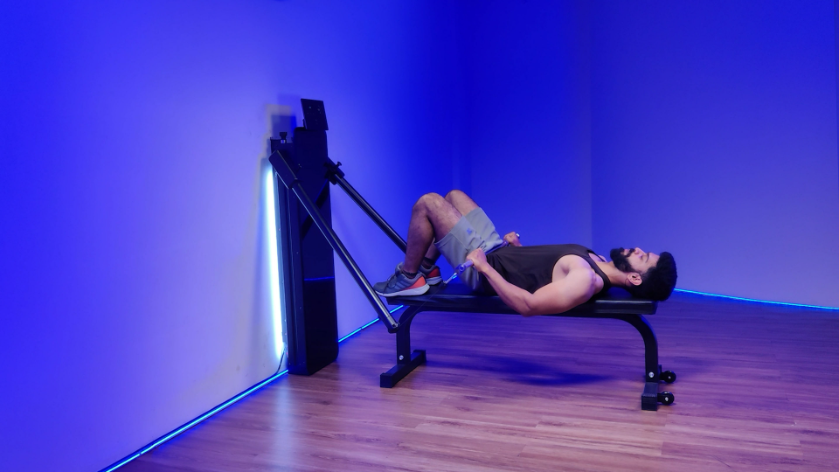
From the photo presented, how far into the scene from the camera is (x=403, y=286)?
315 centimetres

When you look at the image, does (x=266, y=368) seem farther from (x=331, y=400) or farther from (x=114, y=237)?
(x=114, y=237)

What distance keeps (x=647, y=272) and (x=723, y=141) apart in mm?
2433

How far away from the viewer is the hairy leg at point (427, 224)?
3082 mm

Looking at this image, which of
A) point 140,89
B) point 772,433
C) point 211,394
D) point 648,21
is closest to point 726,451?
point 772,433

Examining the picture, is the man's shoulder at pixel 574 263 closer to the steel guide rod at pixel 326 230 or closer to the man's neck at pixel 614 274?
the man's neck at pixel 614 274

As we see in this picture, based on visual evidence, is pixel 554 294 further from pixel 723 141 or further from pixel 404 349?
pixel 723 141

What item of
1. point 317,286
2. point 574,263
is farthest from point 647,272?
point 317,286

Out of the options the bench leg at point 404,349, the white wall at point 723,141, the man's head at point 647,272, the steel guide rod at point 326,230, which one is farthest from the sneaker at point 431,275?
the white wall at point 723,141

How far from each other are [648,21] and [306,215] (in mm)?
3318

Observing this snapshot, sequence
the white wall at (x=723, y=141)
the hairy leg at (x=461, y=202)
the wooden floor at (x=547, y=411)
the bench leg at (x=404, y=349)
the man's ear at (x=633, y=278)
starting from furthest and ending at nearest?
the white wall at (x=723, y=141), the hairy leg at (x=461, y=202), the bench leg at (x=404, y=349), the man's ear at (x=633, y=278), the wooden floor at (x=547, y=411)

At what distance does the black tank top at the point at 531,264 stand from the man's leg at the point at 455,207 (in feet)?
1.03

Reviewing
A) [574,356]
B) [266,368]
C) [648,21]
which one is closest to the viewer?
[266,368]

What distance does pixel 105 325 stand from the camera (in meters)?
2.33

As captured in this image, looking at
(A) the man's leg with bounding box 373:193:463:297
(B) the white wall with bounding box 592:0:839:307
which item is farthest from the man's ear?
(B) the white wall with bounding box 592:0:839:307
